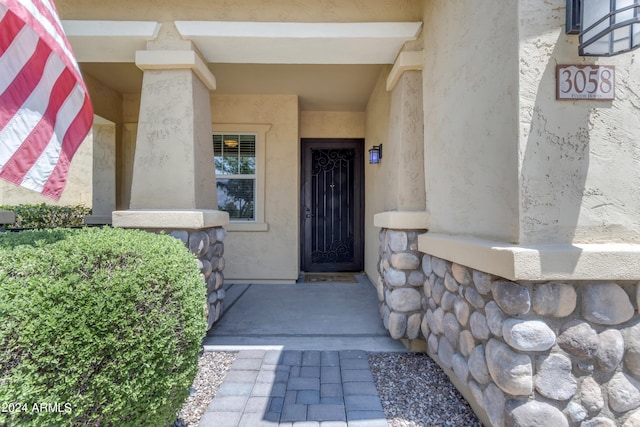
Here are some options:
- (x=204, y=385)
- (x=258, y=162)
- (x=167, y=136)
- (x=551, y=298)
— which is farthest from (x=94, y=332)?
(x=258, y=162)

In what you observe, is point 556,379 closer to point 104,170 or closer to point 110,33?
point 110,33

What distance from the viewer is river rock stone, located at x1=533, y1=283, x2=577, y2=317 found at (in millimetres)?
1535

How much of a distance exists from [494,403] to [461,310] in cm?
53

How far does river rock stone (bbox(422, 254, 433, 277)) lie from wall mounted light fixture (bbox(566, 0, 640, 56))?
5.28 feet

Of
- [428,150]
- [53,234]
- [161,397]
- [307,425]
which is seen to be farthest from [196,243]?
[428,150]

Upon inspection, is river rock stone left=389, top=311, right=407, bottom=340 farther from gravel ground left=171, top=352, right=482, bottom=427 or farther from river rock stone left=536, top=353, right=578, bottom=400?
river rock stone left=536, top=353, right=578, bottom=400

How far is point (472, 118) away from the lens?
1.96m

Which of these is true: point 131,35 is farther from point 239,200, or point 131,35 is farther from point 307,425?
point 307,425

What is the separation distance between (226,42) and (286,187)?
2548mm

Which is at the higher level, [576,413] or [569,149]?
[569,149]

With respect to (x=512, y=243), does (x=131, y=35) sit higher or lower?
higher

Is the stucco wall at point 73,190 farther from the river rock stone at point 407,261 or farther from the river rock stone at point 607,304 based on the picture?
the river rock stone at point 607,304

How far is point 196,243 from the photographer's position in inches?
108

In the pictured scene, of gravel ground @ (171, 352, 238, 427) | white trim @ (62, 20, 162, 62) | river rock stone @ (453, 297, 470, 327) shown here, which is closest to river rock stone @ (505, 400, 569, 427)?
river rock stone @ (453, 297, 470, 327)
